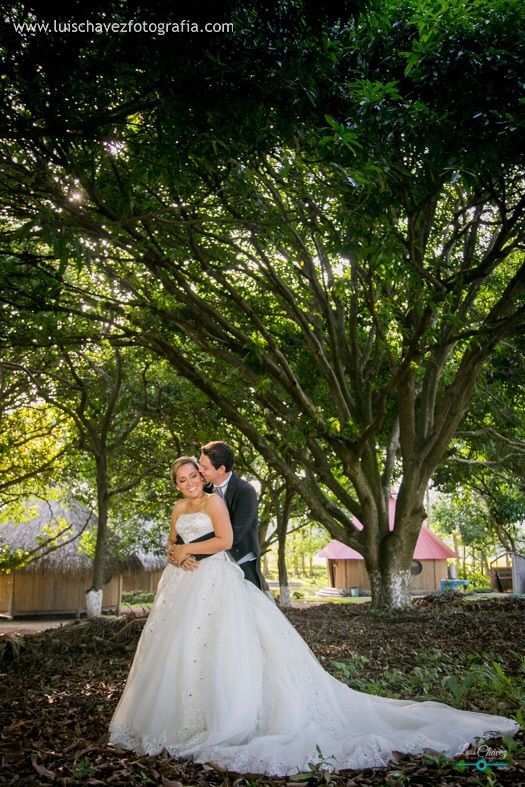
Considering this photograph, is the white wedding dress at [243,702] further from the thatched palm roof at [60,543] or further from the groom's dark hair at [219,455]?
the thatched palm roof at [60,543]

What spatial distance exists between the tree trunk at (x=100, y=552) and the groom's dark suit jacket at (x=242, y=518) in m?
7.06

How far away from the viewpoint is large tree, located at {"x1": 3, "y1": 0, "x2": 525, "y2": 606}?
532 cm

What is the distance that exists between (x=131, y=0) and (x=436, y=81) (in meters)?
2.70

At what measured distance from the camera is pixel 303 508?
19953mm

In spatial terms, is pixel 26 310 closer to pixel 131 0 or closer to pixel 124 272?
pixel 124 272

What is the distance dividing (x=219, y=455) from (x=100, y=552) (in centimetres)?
745

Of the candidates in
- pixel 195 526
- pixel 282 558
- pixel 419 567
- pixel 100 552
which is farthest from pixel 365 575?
pixel 195 526

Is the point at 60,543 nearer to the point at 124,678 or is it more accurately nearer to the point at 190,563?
the point at 124,678

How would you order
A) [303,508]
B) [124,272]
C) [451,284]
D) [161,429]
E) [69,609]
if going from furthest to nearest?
[69,609] < [303,508] < [161,429] < [124,272] < [451,284]

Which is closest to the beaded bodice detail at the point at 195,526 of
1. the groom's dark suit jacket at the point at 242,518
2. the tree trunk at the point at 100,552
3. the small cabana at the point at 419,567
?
the groom's dark suit jacket at the point at 242,518

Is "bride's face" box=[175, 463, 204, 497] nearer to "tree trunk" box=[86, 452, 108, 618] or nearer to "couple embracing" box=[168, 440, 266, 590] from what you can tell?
"couple embracing" box=[168, 440, 266, 590]

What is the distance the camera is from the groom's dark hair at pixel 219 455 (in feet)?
16.3

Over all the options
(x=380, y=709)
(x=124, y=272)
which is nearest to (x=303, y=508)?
(x=124, y=272)

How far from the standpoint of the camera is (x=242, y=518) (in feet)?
16.1
